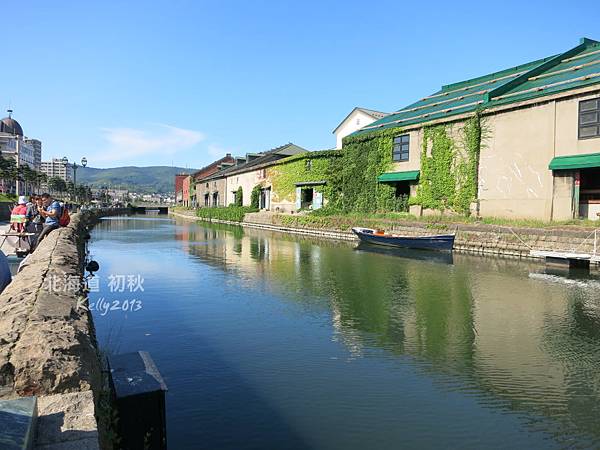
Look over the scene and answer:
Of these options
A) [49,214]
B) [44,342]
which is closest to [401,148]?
[49,214]

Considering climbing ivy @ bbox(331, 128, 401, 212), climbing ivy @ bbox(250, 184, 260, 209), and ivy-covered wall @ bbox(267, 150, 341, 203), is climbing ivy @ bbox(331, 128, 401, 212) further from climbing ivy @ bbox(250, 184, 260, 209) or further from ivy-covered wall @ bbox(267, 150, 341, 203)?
climbing ivy @ bbox(250, 184, 260, 209)

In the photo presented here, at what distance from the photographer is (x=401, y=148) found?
3262cm

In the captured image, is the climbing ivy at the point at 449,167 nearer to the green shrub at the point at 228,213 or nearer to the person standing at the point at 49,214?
the person standing at the point at 49,214

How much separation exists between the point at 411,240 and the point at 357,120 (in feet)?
116

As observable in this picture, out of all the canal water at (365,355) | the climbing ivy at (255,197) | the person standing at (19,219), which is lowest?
the canal water at (365,355)

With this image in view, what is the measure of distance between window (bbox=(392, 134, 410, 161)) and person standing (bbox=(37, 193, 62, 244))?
2441 cm

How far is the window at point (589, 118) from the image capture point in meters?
20.9

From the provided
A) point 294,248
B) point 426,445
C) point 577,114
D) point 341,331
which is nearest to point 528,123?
point 577,114

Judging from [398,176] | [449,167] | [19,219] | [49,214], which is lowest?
[19,219]

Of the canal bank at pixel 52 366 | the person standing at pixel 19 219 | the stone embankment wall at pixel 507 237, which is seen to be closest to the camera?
the canal bank at pixel 52 366

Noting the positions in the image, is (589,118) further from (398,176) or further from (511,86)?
(398,176)

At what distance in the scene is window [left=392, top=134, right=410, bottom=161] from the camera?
32156 millimetres

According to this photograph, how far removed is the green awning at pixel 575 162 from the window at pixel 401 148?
36.7 ft

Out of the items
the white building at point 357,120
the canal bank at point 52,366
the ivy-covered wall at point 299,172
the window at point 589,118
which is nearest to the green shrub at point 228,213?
the ivy-covered wall at point 299,172
